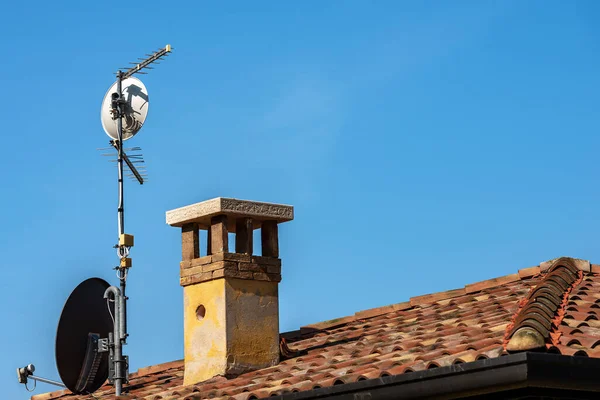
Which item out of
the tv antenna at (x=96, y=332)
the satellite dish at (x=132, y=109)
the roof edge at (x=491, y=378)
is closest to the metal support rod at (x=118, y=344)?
the tv antenna at (x=96, y=332)

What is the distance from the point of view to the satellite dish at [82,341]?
455 inches

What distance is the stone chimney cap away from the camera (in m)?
11.4

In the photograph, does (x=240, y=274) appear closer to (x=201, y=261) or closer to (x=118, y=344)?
(x=201, y=261)

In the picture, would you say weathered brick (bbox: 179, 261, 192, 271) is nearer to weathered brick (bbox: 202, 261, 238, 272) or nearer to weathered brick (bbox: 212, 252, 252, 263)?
weathered brick (bbox: 202, 261, 238, 272)

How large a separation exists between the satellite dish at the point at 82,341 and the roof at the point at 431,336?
1.68 feet

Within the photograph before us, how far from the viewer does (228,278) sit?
11.3 m

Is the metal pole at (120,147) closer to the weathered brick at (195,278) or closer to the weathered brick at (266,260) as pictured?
the weathered brick at (195,278)

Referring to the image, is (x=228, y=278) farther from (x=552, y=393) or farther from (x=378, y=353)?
(x=552, y=393)

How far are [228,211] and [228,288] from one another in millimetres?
851

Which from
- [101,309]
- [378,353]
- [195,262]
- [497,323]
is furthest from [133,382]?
[497,323]

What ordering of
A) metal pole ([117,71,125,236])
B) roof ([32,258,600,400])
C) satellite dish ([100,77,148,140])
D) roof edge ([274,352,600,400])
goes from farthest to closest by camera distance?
satellite dish ([100,77,148,140]) < metal pole ([117,71,125,236]) < roof ([32,258,600,400]) < roof edge ([274,352,600,400])

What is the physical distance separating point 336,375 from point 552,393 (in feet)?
7.13

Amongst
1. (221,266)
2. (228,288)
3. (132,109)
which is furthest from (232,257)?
(132,109)

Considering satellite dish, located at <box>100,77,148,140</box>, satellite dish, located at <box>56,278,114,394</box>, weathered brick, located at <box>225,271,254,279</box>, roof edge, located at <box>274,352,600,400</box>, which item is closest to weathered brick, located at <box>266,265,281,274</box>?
weathered brick, located at <box>225,271,254,279</box>
